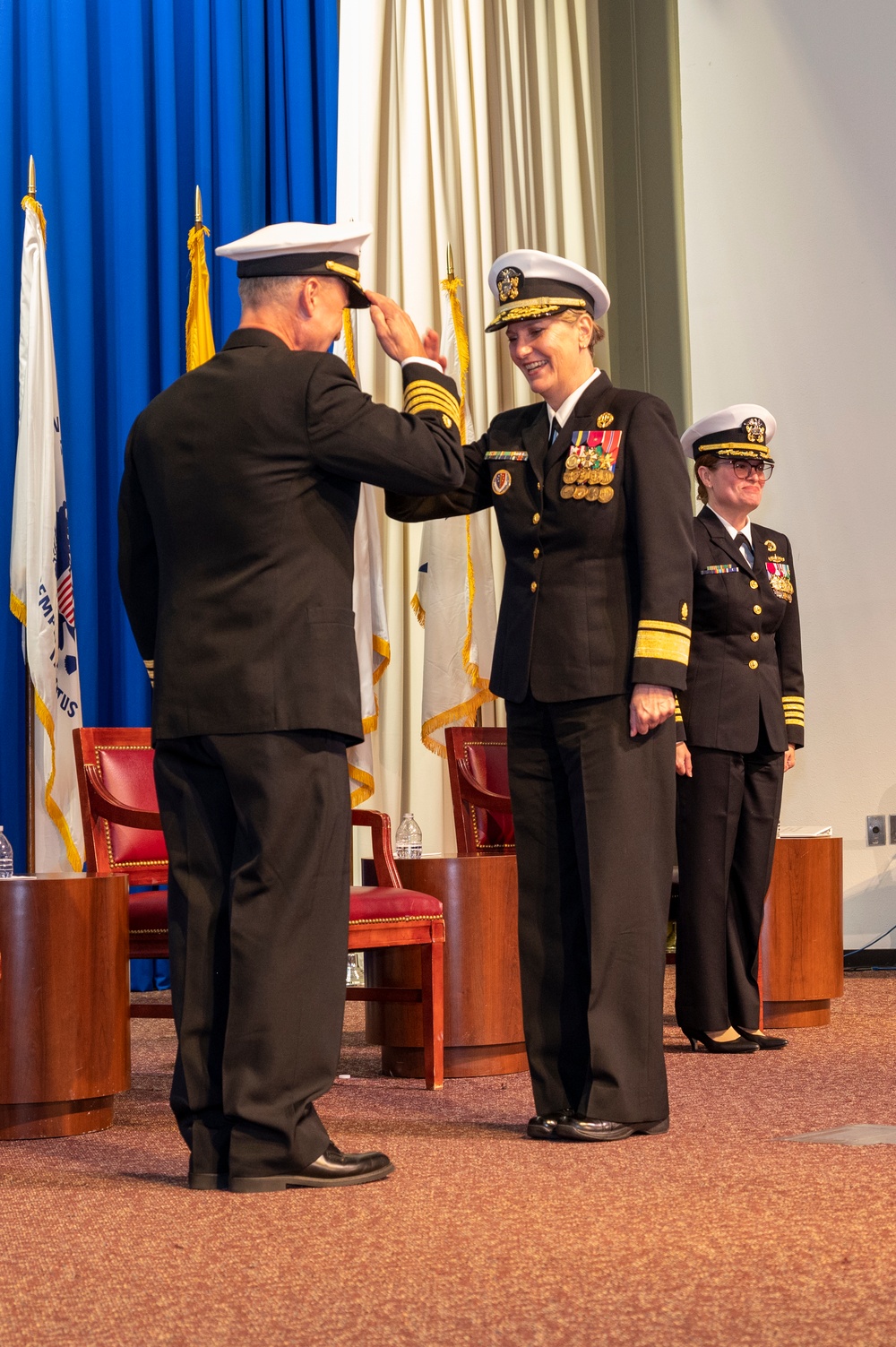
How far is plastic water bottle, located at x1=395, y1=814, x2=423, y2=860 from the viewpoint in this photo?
437 centimetres

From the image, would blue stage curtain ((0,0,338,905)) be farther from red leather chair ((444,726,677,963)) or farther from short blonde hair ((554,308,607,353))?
short blonde hair ((554,308,607,353))

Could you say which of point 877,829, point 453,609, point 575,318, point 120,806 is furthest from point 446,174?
point 575,318

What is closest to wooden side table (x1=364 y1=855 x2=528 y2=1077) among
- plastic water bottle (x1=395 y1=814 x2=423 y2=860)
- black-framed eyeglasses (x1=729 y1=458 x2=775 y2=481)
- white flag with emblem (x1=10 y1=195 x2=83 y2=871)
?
plastic water bottle (x1=395 y1=814 x2=423 y2=860)

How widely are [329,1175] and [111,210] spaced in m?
4.44

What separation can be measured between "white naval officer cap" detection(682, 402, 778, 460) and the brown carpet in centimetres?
173

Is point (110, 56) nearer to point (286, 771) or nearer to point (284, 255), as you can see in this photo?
point (284, 255)

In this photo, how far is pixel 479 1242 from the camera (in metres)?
1.85

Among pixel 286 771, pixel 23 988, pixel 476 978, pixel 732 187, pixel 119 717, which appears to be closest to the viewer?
pixel 286 771

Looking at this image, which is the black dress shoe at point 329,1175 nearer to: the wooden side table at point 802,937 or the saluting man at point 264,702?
the saluting man at point 264,702

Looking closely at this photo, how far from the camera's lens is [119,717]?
Result: 5.60 m

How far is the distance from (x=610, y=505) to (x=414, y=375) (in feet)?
1.47

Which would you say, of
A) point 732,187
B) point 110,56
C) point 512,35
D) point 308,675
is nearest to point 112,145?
point 110,56

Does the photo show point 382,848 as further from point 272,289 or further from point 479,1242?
point 479,1242

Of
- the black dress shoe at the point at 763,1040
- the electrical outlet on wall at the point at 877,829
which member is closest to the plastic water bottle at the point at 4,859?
the black dress shoe at the point at 763,1040
